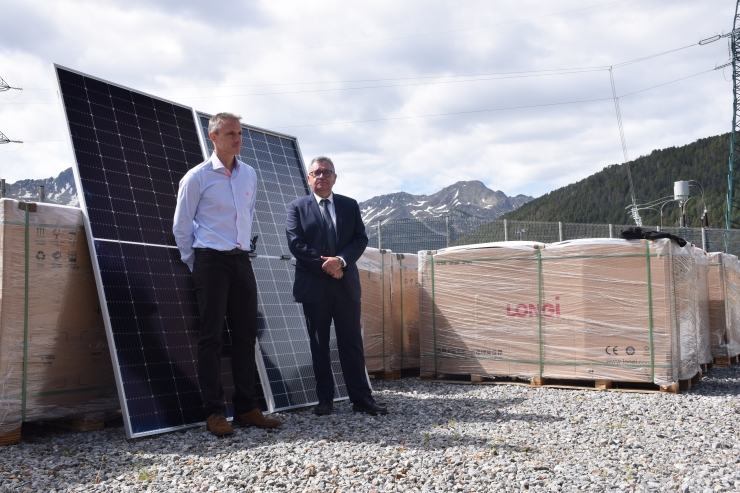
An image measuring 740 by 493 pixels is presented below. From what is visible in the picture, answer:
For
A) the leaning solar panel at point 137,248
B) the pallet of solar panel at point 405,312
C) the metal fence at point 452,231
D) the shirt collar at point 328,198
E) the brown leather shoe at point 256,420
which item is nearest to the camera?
the leaning solar panel at point 137,248

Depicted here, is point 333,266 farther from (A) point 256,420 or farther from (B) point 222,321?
(A) point 256,420

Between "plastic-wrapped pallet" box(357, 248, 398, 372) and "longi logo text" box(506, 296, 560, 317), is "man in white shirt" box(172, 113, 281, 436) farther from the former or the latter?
"longi logo text" box(506, 296, 560, 317)

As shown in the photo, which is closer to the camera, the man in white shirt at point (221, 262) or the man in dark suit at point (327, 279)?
the man in white shirt at point (221, 262)

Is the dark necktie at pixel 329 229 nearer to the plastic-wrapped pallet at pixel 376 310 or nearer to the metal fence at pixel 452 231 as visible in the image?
the plastic-wrapped pallet at pixel 376 310

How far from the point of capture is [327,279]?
5406mm

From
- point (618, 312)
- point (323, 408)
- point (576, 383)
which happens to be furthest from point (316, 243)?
point (576, 383)

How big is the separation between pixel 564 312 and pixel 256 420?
375 centimetres

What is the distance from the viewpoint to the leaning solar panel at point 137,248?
455 centimetres

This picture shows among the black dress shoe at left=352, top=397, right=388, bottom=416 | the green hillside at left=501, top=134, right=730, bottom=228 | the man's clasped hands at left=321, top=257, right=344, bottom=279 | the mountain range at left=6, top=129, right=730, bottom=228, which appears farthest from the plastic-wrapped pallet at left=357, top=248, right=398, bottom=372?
the green hillside at left=501, top=134, right=730, bottom=228

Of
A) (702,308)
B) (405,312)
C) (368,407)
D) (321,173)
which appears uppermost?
(321,173)

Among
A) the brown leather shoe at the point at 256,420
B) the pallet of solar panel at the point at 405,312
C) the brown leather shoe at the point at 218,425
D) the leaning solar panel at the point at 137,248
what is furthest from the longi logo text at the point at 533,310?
the brown leather shoe at the point at 218,425

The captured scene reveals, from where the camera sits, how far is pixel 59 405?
475 centimetres

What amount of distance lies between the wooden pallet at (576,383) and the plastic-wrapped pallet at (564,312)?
92 mm

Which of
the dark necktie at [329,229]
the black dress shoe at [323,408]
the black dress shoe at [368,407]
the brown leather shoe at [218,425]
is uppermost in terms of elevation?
the dark necktie at [329,229]
